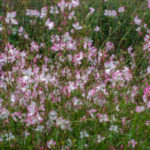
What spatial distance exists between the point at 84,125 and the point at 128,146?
0.35 metres

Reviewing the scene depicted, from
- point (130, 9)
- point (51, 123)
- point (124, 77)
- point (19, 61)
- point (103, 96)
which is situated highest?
point (130, 9)

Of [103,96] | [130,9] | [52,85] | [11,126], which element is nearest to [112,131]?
[103,96]

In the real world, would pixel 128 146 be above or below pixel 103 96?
below

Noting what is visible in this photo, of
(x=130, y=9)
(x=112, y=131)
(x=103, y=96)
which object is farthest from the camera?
(x=130, y=9)

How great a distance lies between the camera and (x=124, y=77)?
226 centimetres

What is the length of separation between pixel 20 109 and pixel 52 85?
28 centimetres

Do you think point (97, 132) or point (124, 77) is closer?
point (97, 132)

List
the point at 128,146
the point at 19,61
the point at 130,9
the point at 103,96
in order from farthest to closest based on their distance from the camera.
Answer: the point at 130,9, the point at 19,61, the point at 103,96, the point at 128,146

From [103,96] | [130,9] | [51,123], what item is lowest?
[51,123]

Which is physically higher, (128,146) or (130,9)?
(130,9)

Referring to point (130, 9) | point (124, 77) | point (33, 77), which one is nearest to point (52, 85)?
point (33, 77)

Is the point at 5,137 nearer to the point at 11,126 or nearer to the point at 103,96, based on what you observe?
the point at 11,126

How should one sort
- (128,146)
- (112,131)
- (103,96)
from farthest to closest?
(103,96) → (112,131) → (128,146)

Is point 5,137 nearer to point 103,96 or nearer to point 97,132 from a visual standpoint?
point 97,132
